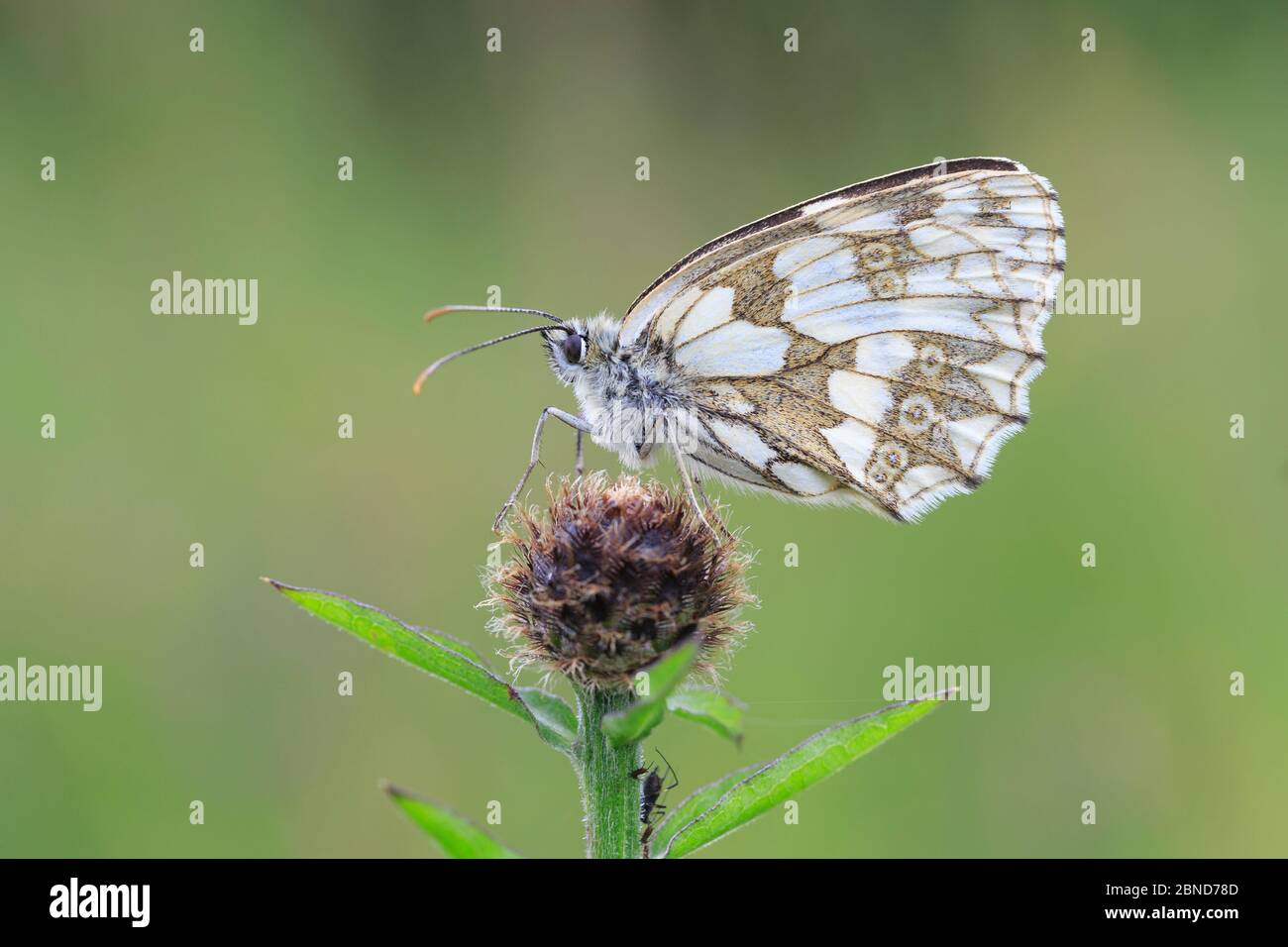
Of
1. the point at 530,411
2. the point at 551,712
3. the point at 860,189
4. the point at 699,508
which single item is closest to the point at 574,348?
the point at 699,508

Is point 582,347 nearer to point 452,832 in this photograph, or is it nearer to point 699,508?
point 699,508

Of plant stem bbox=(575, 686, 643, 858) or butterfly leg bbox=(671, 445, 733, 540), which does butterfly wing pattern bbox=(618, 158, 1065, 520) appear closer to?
butterfly leg bbox=(671, 445, 733, 540)

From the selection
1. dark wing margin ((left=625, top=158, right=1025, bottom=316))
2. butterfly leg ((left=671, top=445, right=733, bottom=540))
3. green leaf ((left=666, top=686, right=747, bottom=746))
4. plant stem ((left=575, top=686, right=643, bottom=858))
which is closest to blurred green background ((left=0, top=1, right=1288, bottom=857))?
butterfly leg ((left=671, top=445, right=733, bottom=540))

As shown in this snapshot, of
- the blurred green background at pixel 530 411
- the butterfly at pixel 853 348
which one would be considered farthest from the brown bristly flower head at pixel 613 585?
the blurred green background at pixel 530 411

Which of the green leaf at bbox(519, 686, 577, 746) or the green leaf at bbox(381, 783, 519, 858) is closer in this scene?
the green leaf at bbox(381, 783, 519, 858)

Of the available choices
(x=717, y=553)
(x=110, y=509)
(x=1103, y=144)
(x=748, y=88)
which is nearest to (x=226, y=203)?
(x=110, y=509)

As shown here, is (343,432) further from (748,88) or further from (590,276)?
(748,88)

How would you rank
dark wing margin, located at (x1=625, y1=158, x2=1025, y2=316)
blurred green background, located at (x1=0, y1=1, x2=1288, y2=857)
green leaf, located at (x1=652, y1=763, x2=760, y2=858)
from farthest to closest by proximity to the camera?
blurred green background, located at (x1=0, y1=1, x2=1288, y2=857) → dark wing margin, located at (x1=625, y1=158, x2=1025, y2=316) → green leaf, located at (x1=652, y1=763, x2=760, y2=858)

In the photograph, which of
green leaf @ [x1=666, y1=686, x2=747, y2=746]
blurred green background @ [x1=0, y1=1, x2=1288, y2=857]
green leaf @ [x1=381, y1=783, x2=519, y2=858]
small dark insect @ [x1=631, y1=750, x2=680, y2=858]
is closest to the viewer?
green leaf @ [x1=381, y1=783, x2=519, y2=858]
